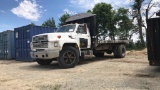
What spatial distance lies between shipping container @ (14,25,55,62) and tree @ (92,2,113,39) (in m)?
16.2

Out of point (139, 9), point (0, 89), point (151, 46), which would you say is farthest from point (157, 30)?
point (139, 9)

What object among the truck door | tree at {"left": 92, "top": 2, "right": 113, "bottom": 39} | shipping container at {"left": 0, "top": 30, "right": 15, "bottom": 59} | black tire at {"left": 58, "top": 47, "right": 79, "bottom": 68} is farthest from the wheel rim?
tree at {"left": 92, "top": 2, "right": 113, "bottom": 39}

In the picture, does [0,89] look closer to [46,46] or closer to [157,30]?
[46,46]

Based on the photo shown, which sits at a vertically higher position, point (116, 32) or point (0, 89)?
point (116, 32)

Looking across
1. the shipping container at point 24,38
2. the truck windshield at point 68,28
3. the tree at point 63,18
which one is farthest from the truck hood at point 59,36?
the tree at point 63,18

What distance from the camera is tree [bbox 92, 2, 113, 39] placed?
3300 cm

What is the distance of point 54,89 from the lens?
22.7ft

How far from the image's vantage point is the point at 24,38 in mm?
16844

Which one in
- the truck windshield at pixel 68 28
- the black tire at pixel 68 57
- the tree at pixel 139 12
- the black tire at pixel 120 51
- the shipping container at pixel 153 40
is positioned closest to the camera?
the shipping container at pixel 153 40

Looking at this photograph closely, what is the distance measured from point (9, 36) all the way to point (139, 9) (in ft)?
62.4

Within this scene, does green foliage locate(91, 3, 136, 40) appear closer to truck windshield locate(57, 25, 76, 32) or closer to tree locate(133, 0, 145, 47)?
tree locate(133, 0, 145, 47)

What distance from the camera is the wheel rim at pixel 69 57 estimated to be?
38.3 feet

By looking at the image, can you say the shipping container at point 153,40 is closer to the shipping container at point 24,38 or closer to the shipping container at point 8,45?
the shipping container at point 24,38

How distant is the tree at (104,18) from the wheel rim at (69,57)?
69.6ft
